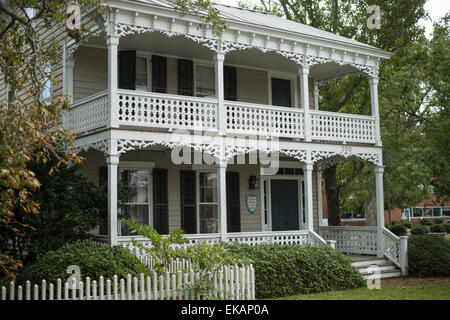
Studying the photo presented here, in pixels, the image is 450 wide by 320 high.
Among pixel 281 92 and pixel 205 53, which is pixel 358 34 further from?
pixel 205 53

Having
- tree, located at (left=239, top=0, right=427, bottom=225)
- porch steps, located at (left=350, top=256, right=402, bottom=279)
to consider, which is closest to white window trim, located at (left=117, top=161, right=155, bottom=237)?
porch steps, located at (left=350, top=256, right=402, bottom=279)

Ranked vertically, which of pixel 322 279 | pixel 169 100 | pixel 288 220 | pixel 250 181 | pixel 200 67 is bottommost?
pixel 322 279

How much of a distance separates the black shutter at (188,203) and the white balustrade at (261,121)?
229cm

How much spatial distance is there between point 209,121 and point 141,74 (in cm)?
283

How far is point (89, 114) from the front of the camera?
14.3 metres

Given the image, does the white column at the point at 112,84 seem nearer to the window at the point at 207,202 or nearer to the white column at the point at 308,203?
the window at the point at 207,202

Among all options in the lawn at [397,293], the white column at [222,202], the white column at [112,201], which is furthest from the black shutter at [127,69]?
the lawn at [397,293]

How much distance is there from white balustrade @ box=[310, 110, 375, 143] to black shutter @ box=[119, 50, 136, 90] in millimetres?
5455

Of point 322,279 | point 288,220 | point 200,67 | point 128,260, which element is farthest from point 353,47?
point 128,260

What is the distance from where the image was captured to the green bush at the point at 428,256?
51.3ft

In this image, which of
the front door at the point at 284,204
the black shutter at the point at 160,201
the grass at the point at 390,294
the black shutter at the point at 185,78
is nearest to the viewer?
the grass at the point at 390,294

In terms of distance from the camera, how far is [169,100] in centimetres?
1480

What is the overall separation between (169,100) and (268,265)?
5156 millimetres
